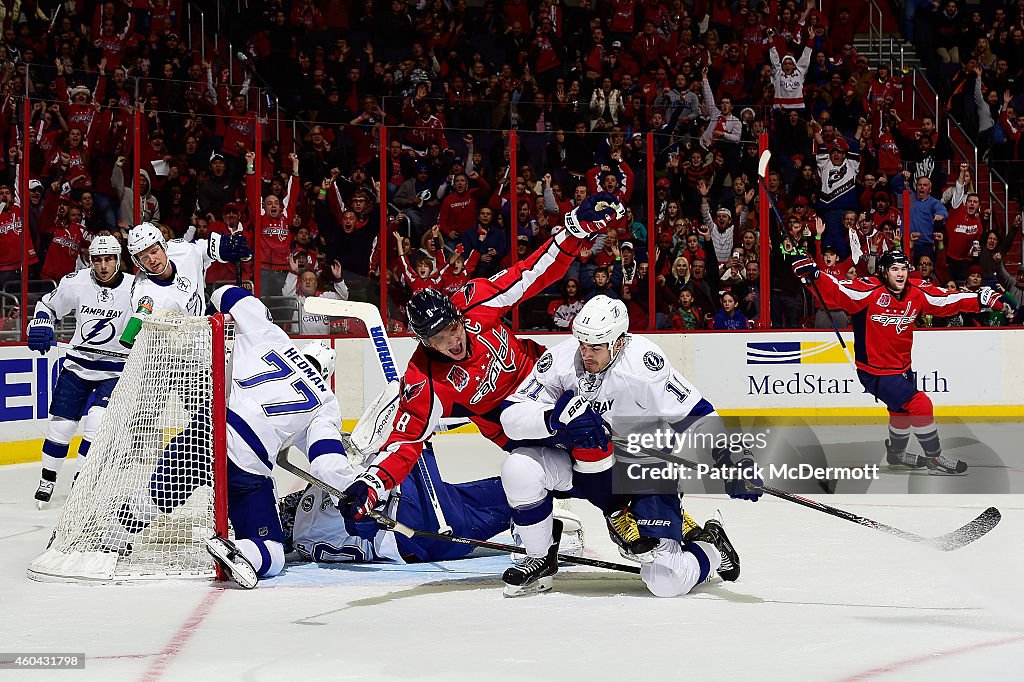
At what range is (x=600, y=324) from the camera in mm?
4500

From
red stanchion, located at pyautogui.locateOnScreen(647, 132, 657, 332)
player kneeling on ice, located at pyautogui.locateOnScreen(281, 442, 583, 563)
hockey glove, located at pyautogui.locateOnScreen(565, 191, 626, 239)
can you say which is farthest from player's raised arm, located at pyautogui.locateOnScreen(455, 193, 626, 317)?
red stanchion, located at pyautogui.locateOnScreen(647, 132, 657, 332)

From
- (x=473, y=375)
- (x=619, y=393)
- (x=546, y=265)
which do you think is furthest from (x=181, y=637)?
(x=546, y=265)

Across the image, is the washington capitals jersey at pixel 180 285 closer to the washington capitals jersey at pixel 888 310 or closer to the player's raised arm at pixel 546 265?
the player's raised arm at pixel 546 265

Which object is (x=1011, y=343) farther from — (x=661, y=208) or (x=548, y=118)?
(x=548, y=118)

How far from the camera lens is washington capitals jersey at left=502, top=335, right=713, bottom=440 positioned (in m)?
4.54

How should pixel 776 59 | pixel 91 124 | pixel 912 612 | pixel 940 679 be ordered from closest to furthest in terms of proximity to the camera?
1. pixel 940 679
2. pixel 912 612
3. pixel 91 124
4. pixel 776 59

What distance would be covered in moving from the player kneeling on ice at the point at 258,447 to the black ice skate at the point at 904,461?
13.1 feet

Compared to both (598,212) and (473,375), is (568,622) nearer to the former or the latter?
(473,375)

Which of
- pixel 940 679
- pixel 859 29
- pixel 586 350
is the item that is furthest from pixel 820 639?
pixel 859 29

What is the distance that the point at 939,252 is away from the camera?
1018 centimetres

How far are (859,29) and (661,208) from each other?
5426 millimetres

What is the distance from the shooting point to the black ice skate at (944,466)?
7.62 meters

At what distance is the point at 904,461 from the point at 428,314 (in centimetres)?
434

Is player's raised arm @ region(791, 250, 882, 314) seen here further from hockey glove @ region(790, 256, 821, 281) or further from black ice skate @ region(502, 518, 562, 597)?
black ice skate @ region(502, 518, 562, 597)
